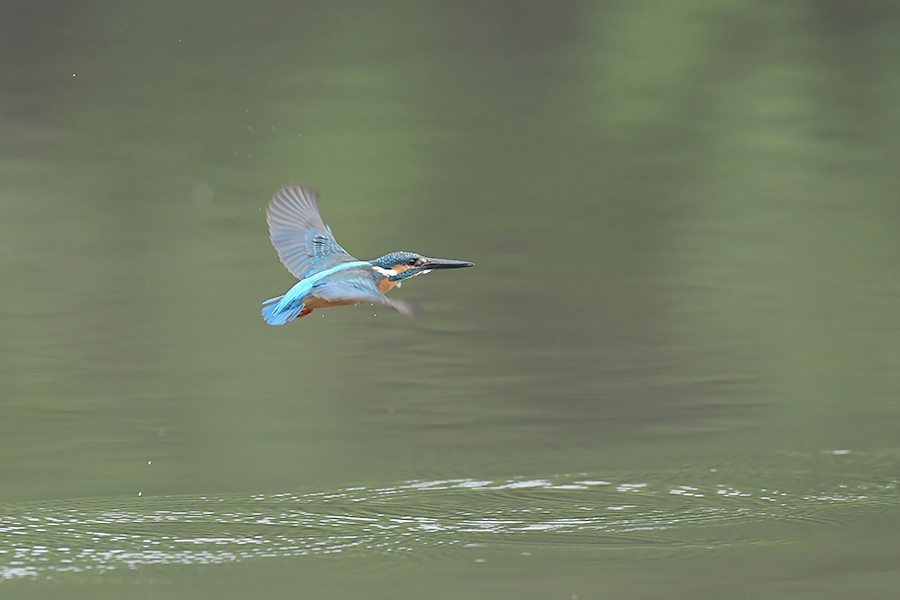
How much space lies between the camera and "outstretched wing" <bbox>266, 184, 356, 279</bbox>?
3451 millimetres

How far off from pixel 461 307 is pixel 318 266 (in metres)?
2.20

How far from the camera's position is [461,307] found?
5.58 metres

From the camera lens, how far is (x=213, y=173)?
7645mm

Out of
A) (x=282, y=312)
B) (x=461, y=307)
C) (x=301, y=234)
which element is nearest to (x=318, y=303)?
(x=282, y=312)

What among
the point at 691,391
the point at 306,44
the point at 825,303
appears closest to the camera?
the point at 691,391

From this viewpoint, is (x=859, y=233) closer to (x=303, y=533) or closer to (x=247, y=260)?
(x=247, y=260)

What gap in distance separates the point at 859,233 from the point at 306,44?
4514mm

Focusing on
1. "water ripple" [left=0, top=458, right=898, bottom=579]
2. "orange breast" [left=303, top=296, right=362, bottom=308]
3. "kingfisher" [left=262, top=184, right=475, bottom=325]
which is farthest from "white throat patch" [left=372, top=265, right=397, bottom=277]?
"water ripple" [left=0, top=458, right=898, bottom=579]

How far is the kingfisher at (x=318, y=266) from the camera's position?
9.98 ft

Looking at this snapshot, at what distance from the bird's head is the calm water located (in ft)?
2.06

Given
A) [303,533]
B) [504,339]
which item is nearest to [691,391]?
[504,339]

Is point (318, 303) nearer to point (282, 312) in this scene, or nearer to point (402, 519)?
point (282, 312)

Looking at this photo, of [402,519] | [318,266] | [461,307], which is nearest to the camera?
[318,266]

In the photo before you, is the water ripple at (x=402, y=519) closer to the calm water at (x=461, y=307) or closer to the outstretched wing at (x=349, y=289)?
the calm water at (x=461, y=307)
